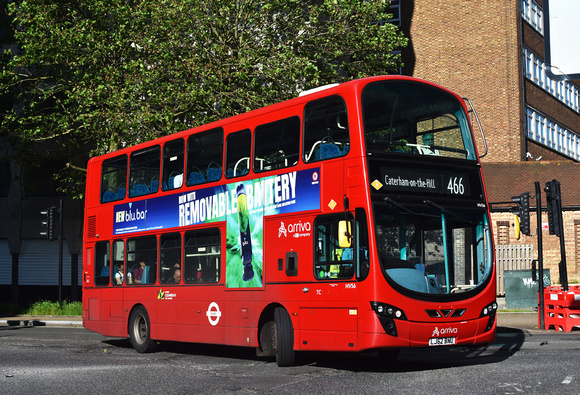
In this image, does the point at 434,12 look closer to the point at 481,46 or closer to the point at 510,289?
the point at 481,46

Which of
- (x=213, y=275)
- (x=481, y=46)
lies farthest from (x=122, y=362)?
(x=481, y=46)

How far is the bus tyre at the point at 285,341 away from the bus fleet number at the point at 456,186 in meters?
3.07

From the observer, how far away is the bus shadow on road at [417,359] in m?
11.6

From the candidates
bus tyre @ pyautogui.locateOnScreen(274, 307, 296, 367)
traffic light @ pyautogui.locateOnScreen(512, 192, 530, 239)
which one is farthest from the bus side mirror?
traffic light @ pyautogui.locateOnScreen(512, 192, 530, 239)

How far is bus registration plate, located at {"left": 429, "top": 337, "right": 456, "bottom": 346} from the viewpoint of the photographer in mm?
10344

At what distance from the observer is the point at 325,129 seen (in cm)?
1129

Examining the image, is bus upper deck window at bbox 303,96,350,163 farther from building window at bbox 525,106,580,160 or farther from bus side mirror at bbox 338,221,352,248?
building window at bbox 525,106,580,160

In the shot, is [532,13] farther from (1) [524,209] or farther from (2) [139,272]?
(2) [139,272]

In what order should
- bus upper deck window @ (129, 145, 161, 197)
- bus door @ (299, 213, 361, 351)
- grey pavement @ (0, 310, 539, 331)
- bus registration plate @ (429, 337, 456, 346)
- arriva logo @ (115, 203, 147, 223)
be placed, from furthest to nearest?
grey pavement @ (0, 310, 539, 331)
arriva logo @ (115, 203, 147, 223)
bus upper deck window @ (129, 145, 161, 197)
bus door @ (299, 213, 361, 351)
bus registration plate @ (429, 337, 456, 346)

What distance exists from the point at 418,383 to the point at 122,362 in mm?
5717

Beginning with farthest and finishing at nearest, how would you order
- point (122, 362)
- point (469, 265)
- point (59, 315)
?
point (59, 315)
point (122, 362)
point (469, 265)

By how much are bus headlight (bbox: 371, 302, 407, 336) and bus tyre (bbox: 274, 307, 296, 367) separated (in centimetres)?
185

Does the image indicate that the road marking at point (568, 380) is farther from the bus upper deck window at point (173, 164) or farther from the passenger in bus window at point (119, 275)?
the passenger in bus window at point (119, 275)

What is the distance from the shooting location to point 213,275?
43.9 feet
